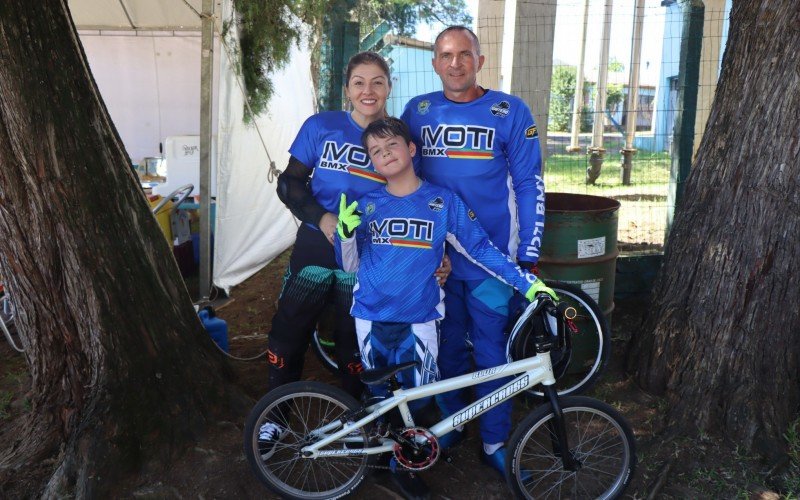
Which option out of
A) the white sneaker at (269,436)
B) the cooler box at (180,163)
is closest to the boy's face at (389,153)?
the white sneaker at (269,436)

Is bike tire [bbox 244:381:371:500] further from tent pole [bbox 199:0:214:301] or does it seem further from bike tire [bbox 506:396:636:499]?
tent pole [bbox 199:0:214:301]

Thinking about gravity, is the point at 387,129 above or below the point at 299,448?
above

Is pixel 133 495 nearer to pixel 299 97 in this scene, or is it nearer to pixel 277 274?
pixel 277 274

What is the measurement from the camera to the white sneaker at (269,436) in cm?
294

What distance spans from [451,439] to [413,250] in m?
1.04

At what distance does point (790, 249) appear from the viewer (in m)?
3.16

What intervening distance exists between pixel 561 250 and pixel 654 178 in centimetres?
484

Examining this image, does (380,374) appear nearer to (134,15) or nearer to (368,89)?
(368,89)

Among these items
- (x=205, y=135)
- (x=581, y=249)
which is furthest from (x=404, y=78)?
(x=581, y=249)

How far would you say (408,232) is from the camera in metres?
2.80

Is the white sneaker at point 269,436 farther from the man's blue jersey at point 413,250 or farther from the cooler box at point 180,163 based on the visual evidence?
the cooler box at point 180,163

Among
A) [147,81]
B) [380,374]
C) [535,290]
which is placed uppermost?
A: [147,81]

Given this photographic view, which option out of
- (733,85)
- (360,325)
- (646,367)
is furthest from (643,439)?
(733,85)

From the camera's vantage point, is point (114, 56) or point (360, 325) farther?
point (114, 56)
